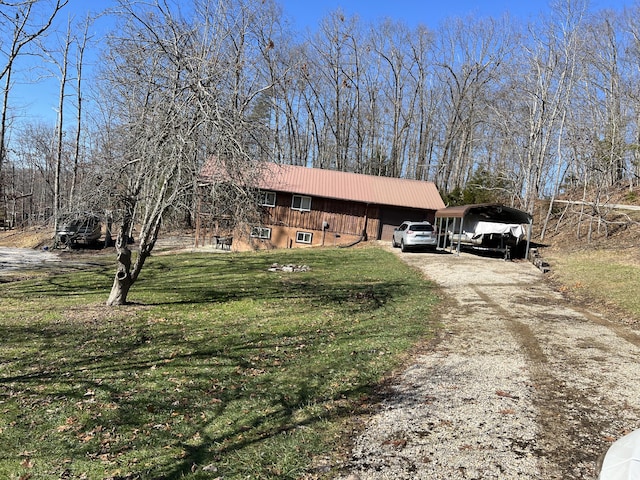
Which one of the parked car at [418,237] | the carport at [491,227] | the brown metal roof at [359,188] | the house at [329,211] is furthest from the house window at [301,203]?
the carport at [491,227]

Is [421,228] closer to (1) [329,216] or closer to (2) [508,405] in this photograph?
(1) [329,216]

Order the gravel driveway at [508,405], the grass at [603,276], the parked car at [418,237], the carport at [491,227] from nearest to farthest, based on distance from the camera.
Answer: the gravel driveway at [508,405] < the grass at [603,276] < the carport at [491,227] < the parked car at [418,237]

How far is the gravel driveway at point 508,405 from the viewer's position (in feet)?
12.7

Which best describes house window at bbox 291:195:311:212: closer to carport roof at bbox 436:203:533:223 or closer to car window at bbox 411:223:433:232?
car window at bbox 411:223:433:232

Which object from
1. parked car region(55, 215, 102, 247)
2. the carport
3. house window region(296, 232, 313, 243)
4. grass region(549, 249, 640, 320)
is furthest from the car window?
parked car region(55, 215, 102, 247)

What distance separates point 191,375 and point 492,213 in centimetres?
2114

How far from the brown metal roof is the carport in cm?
535

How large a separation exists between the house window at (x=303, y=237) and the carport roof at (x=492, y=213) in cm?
881

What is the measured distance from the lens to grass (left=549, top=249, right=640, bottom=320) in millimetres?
11734

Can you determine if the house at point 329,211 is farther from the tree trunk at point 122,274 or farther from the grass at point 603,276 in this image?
the tree trunk at point 122,274

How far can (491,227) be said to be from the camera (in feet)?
78.1

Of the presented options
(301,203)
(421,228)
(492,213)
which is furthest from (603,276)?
(301,203)

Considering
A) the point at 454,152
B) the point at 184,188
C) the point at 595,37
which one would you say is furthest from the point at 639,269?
the point at 454,152

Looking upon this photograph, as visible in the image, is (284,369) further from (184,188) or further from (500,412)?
(184,188)
